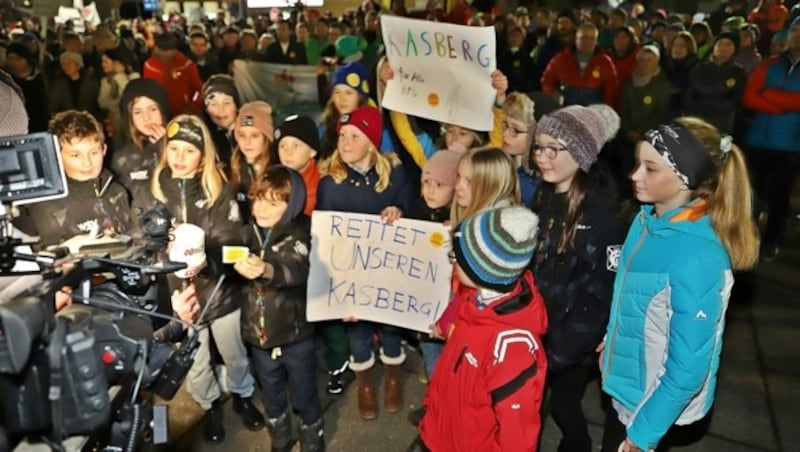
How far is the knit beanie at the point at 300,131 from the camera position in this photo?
3.95 m

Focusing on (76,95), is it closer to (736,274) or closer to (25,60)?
(25,60)

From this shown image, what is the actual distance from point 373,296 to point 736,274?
3.61m

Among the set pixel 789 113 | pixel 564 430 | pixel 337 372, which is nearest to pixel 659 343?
pixel 564 430

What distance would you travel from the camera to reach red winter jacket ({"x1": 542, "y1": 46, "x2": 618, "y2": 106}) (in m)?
7.04

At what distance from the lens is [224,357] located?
12.1 ft

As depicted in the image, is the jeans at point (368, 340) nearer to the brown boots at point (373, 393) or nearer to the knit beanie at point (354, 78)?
the brown boots at point (373, 393)

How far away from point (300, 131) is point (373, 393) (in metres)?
1.63

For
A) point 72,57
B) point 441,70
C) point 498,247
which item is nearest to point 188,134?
point 441,70

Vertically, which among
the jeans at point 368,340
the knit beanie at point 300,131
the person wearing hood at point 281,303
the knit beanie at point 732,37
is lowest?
the jeans at point 368,340

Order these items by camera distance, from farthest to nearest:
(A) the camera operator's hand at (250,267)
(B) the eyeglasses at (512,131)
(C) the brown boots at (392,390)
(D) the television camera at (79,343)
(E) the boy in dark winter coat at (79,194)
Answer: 1. (C) the brown boots at (392,390)
2. (B) the eyeglasses at (512,131)
3. (E) the boy in dark winter coat at (79,194)
4. (A) the camera operator's hand at (250,267)
5. (D) the television camera at (79,343)

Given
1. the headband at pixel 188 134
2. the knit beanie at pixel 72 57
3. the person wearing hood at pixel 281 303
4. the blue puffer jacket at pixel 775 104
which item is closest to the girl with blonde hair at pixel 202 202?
the headband at pixel 188 134

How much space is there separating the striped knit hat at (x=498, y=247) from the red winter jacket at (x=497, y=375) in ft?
0.36

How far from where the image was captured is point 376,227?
144 inches

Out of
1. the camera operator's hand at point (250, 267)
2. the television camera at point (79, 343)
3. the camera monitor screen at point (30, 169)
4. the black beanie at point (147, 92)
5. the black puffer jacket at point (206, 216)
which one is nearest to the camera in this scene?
the television camera at point (79, 343)
